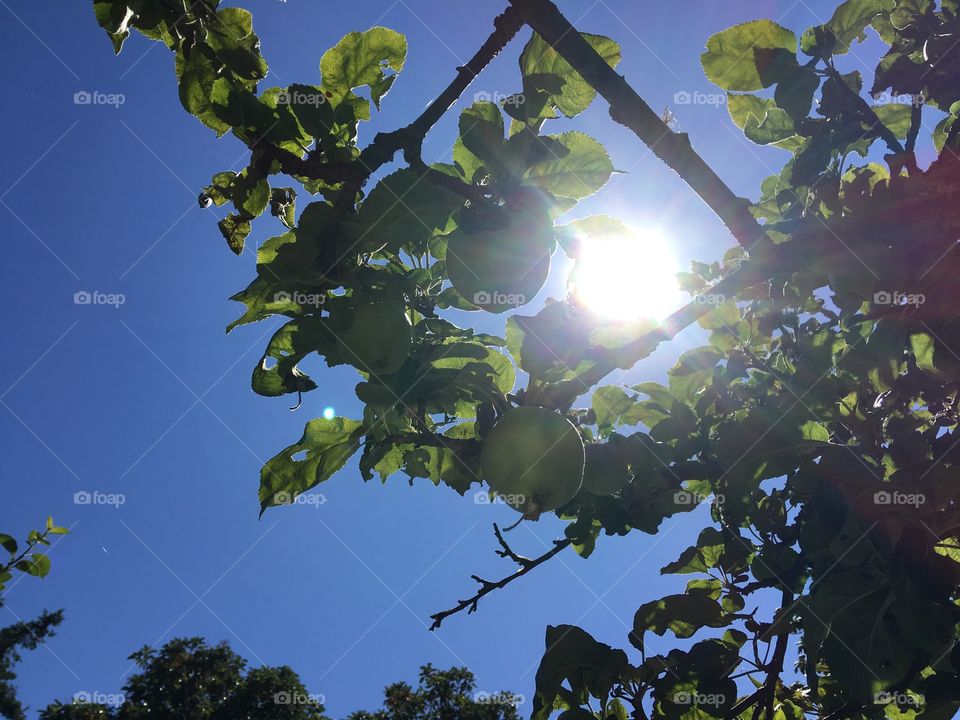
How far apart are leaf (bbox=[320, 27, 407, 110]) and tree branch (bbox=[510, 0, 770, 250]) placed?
2.02 ft

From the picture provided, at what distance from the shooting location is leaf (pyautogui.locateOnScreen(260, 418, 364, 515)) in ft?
6.37

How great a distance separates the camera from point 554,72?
1.76 m

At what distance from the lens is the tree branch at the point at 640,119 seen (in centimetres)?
146

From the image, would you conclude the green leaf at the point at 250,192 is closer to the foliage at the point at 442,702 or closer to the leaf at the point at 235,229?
the leaf at the point at 235,229

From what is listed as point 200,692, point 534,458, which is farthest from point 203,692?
point 534,458

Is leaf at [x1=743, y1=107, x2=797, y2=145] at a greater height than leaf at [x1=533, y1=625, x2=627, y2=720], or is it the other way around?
leaf at [x1=743, y1=107, x2=797, y2=145]

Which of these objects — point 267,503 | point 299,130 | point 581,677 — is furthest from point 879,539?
point 299,130

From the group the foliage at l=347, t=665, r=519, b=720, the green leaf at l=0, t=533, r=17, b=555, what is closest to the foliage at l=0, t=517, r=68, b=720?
the green leaf at l=0, t=533, r=17, b=555

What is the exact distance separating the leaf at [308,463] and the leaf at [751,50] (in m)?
1.88

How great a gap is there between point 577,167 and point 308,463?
1308 millimetres

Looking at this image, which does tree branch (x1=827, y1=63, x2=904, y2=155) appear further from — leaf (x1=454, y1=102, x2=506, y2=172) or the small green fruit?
the small green fruit

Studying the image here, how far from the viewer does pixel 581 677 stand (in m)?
2.22

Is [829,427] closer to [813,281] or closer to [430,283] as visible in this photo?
[813,281]

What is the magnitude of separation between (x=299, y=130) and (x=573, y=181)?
85cm
